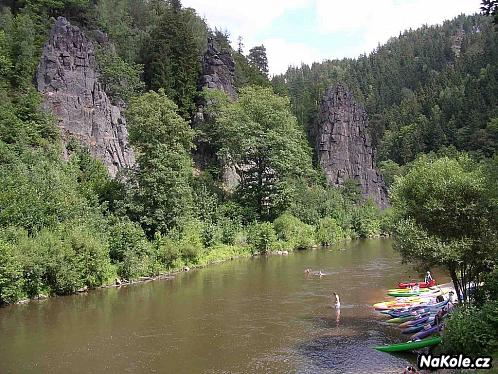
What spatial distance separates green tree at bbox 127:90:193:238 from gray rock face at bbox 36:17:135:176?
5.24m

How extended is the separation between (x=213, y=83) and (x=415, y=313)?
5134 centimetres

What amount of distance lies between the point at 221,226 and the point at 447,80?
4634 inches

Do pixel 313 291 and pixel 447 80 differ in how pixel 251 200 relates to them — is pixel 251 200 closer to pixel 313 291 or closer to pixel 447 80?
pixel 313 291

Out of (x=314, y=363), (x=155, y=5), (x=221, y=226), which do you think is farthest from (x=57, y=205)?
(x=155, y=5)

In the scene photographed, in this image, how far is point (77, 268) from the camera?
3516 cm

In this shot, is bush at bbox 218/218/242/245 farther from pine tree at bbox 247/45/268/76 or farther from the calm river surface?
pine tree at bbox 247/45/268/76

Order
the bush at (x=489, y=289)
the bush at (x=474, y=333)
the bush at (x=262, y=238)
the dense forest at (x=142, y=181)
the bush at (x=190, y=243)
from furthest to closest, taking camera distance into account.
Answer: the bush at (x=262, y=238) → the bush at (x=190, y=243) → the dense forest at (x=142, y=181) → the bush at (x=489, y=289) → the bush at (x=474, y=333)

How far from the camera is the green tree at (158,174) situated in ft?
150

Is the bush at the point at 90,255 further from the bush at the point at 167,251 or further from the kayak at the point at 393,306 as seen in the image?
the kayak at the point at 393,306

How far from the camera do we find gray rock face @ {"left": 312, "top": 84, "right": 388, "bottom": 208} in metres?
96.1

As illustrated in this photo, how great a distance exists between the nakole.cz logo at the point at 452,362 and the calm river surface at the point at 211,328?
4.63ft

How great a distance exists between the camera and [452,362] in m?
17.8

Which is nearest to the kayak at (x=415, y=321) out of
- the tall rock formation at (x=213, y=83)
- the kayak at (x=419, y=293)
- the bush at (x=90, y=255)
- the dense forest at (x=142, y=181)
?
the kayak at (x=419, y=293)

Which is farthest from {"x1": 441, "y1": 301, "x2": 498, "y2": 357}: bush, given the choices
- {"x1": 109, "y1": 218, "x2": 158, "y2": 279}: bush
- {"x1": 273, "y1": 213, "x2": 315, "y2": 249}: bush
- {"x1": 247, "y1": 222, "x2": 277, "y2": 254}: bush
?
{"x1": 273, "y1": 213, "x2": 315, "y2": 249}: bush
